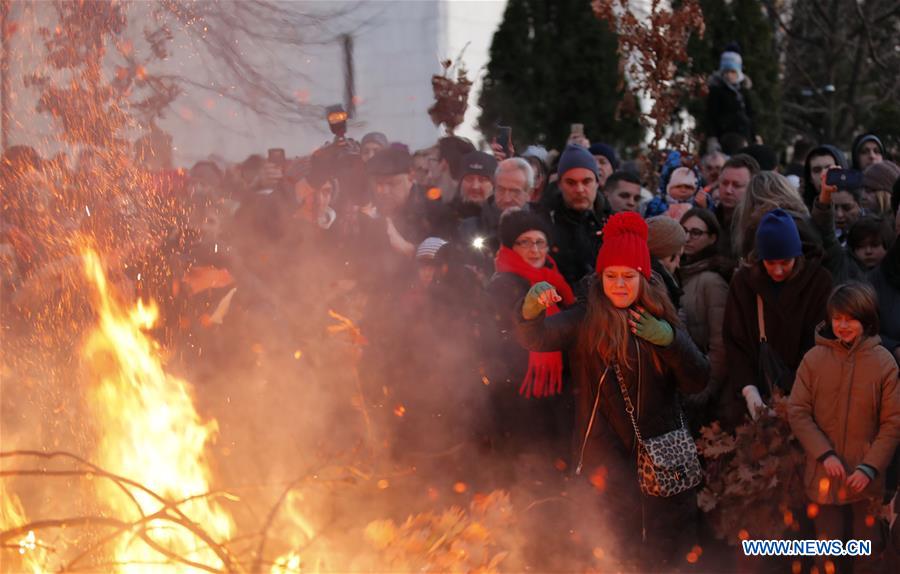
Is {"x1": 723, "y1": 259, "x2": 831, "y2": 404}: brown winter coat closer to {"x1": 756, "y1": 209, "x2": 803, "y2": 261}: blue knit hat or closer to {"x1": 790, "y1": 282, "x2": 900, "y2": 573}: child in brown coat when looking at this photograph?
{"x1": 756, "y1": 209, "x2": 803, "y2": 261}: blue knit hat

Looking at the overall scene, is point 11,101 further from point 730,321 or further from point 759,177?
point 759,177

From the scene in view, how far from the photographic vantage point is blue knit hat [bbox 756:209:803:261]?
18.3 ft

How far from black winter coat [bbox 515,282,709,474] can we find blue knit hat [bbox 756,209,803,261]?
2.81 ft

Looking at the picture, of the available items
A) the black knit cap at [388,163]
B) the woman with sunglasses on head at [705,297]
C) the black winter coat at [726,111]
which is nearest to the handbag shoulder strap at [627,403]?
the woman with sunglasses on head at [705,297]

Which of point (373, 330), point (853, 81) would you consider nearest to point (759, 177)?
point (373, 330)

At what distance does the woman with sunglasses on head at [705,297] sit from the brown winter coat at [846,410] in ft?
1.88

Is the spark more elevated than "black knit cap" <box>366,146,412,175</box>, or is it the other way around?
"black knit cap" <box>366,146,412,175</box>

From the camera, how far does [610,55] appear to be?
17.9 meters

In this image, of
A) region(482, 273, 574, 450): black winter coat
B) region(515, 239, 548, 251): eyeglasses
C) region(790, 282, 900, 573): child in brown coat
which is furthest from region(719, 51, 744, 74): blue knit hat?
region(790, 282, 900, 573): child in brown coat

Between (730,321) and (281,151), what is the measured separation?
7.27 ft

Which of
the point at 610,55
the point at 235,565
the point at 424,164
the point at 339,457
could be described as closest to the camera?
the point at 235,565

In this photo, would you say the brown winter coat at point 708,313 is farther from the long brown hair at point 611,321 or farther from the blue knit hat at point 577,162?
the long brown hair at point 611,321

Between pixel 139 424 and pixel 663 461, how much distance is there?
2040 millimetres

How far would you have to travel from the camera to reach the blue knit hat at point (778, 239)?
5574 millimetres
